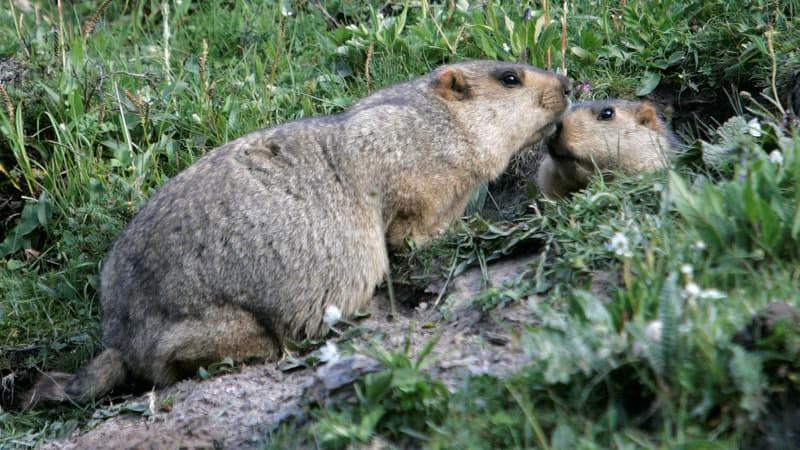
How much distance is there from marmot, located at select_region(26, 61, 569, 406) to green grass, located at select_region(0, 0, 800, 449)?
1.12ft

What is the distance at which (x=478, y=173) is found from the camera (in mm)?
5887

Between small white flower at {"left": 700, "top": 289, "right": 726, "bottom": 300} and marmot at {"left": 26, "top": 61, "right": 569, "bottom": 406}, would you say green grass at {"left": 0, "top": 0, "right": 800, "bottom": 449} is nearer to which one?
small white flower at {"left": 700, "top": 289, "right": 726, "bottom": 300}

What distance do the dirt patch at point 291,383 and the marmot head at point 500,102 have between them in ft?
3.21

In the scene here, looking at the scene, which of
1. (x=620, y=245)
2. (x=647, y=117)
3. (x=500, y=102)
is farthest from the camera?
(x=647, y=117)

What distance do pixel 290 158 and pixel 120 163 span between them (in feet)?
5.37

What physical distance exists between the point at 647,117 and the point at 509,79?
99 cm

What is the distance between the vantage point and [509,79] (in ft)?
19.6

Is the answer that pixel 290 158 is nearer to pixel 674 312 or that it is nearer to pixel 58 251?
pixel 58 251

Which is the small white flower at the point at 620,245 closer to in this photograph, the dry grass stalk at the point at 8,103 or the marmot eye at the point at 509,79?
the marmot eye at the point at 509,79

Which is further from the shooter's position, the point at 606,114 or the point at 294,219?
the point at 606,114

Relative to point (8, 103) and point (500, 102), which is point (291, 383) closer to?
point (500, 102)

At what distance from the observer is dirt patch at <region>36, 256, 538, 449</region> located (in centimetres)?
400

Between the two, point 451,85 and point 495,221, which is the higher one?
point 451,85

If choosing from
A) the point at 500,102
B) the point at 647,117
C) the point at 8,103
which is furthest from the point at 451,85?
the point at 8,103
